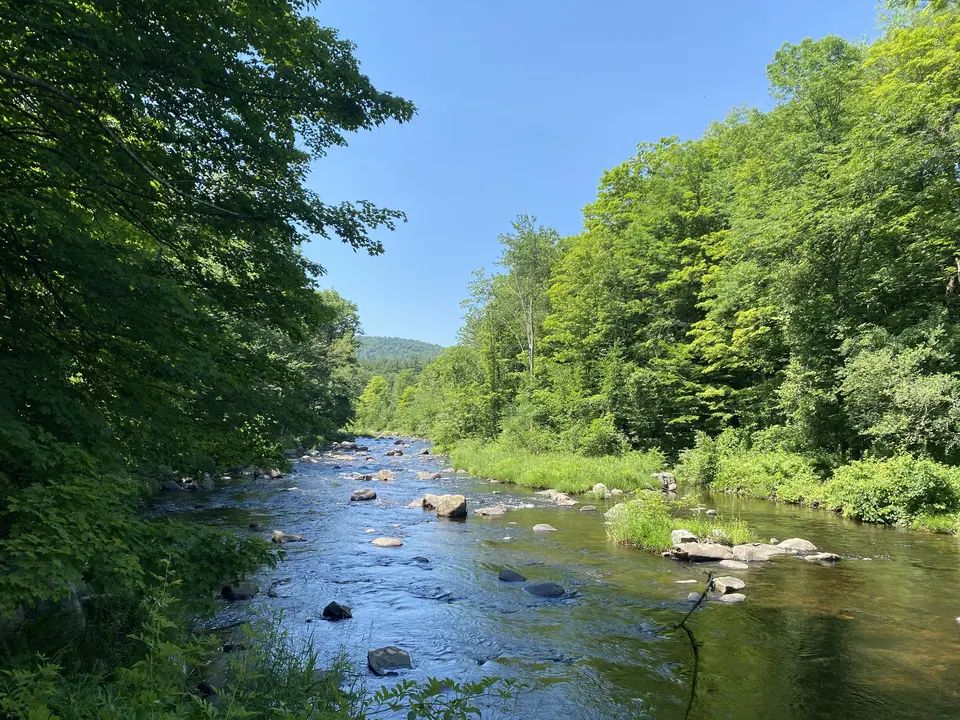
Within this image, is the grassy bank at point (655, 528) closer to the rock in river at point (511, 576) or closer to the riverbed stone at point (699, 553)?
the riverbed stone at point (699, 553)

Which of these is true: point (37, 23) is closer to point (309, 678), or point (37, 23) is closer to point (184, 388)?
point (184, 388)

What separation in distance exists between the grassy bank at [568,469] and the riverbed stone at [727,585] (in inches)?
450

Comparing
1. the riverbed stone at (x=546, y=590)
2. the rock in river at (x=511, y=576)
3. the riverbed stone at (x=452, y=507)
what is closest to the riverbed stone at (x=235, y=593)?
→ the rock in river at (x=511, y=576)

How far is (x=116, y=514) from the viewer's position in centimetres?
448

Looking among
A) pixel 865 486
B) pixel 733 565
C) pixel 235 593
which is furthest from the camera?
pixel 865 486

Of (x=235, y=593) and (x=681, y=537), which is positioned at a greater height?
(x=681, y=537)

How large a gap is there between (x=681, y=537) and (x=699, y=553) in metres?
0.64

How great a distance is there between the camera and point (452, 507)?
55.9 ft

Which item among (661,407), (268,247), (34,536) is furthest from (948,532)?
(34,536)

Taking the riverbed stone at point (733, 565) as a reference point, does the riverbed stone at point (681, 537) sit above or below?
above

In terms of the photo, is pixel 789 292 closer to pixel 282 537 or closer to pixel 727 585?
pixel 727 585

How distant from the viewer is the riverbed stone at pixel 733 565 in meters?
→ 10.9

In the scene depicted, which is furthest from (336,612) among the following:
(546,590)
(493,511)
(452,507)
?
(493,511)

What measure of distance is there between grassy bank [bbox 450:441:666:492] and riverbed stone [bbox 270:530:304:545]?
37.6 feet
